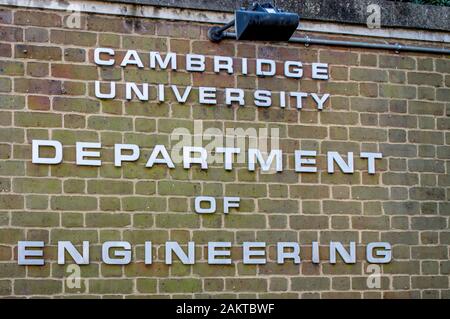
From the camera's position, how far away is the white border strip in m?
7.90

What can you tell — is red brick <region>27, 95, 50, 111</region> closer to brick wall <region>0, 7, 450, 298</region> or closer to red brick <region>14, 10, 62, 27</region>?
brick wall <region>0, 7, 450, 298</region>

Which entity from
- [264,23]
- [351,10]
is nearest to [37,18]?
[264,23]

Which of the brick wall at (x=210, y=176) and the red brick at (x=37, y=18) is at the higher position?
the red brick at (x=37, y=18)

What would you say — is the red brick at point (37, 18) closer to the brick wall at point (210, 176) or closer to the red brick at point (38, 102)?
the brick wall at point (210, 176)

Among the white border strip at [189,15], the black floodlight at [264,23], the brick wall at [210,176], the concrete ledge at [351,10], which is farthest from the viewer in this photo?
the concrete ledge at [351,10]

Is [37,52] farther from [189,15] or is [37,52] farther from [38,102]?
[189,15]

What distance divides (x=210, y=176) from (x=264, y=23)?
1.64 metres

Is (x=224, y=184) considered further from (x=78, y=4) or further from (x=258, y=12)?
(x=78, y=4)

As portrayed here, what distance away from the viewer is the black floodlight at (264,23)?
24.7ft

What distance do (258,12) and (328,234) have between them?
7.99 ft

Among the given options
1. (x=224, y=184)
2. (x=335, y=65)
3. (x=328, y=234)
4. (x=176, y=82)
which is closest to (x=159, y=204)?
(x=224, y=184)

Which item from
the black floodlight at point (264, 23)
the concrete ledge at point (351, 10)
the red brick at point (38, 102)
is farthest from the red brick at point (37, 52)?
the black floodlight at point (264, 23)

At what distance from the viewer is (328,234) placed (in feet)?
27.8

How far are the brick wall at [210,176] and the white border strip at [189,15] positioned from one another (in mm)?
75
